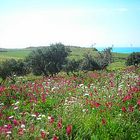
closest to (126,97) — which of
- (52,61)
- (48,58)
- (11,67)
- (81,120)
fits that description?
(81,120)

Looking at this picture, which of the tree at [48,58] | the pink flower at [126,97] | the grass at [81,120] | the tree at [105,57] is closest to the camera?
the grass at [81,120]

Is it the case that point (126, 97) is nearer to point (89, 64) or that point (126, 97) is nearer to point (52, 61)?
point (52, 61)

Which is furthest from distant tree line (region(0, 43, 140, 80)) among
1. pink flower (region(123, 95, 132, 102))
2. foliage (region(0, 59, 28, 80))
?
pink flower (region(123, 95, 132, 102))

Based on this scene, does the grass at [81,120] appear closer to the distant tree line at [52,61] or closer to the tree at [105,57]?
the distant tree line at [52,61]

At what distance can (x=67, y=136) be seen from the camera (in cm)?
677

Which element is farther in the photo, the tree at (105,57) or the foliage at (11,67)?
the foliage at (11,67)

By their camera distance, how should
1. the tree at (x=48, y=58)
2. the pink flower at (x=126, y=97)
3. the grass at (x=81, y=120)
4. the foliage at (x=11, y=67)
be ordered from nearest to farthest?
the grass at (x=81, y=120) → the pink flower at (x=126, y=97) → the tree at (x=48, y=58) → the foliage at (x=11, y=67)

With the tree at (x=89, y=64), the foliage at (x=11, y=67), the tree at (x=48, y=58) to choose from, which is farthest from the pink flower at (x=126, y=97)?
the foliage at (x=11, y=67)

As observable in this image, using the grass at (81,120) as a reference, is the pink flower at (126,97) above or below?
above

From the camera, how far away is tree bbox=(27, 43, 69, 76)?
63375 mm

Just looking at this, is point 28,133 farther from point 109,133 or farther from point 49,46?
point 49,46

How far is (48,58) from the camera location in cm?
6500

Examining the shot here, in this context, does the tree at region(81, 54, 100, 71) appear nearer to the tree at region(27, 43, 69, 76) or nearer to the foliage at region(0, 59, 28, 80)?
the tree at region(27, 43, 69, 76)

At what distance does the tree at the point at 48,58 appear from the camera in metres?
63.4
